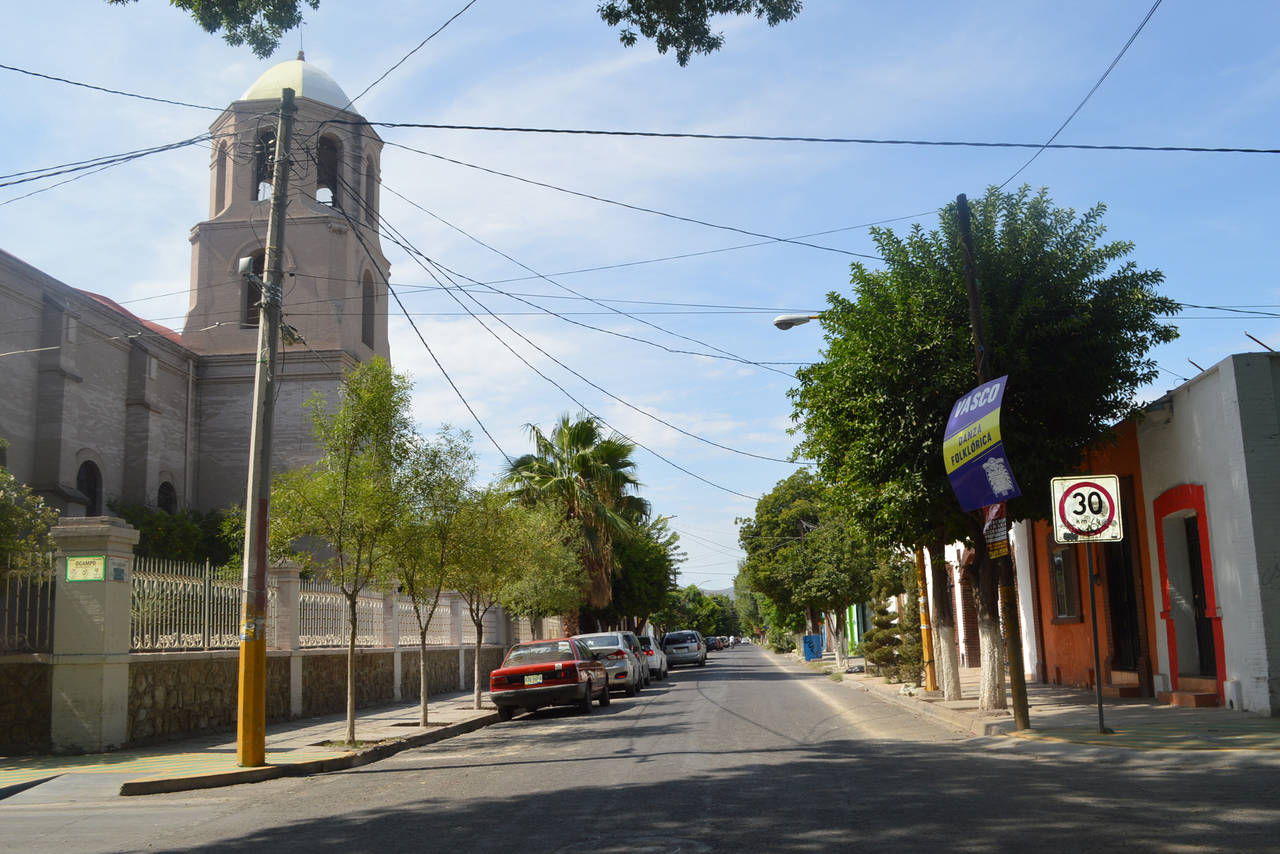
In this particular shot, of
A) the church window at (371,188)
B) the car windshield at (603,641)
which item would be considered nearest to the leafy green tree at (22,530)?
the car windshield at (603,641)

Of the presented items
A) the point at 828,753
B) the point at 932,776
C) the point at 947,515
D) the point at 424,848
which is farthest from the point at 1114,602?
the point at 424,848

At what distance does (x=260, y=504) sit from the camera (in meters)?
13.0

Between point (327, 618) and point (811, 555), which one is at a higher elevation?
point (811, 555)

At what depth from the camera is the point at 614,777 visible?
10.5 meters

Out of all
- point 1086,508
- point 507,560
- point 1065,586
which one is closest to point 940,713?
point 1065,586

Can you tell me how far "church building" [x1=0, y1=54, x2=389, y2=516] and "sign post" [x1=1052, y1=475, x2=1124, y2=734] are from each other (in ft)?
87.7

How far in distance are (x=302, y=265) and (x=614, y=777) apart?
32542 mm

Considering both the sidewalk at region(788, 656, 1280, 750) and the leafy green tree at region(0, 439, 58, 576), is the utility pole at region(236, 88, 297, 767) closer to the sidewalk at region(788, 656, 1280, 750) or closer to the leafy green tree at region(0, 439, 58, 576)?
the leafy green tree at region(0, 439, 58, 576)

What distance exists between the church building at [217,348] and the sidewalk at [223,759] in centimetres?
1889

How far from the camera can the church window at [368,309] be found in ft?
136

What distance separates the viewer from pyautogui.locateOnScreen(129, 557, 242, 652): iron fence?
15422 mm

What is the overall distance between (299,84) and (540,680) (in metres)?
26.5

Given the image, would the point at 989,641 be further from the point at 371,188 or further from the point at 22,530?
the point at 371,188

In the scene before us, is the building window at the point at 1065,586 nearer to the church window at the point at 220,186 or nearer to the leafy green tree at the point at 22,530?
the leafy green tree at the point at 22,530
